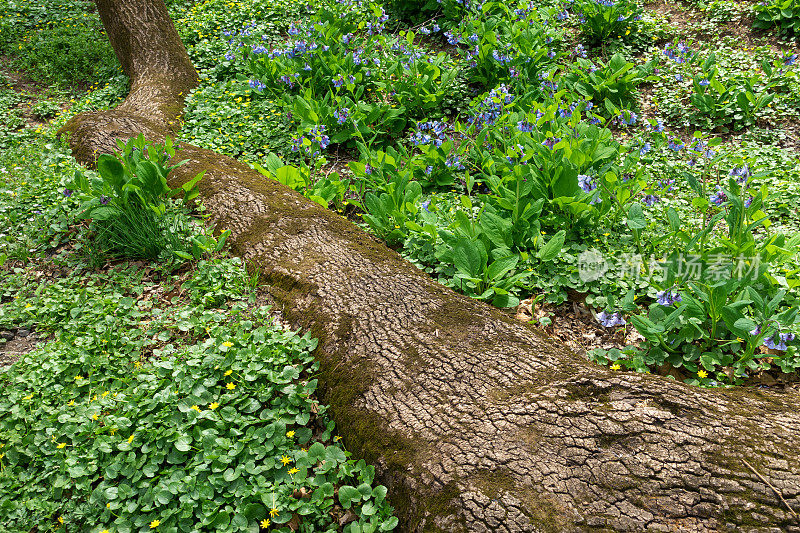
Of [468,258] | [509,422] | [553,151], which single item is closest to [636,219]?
[468,258]

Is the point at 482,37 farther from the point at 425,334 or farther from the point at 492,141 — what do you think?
the point at 425,334

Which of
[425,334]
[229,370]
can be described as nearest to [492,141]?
[425,334]

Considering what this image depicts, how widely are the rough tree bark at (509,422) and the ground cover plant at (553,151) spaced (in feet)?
1.61

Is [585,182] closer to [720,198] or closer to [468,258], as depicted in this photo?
[720,198]

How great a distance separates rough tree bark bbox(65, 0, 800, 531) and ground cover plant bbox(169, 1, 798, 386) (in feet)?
1.61

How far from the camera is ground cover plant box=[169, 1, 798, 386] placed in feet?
7.76

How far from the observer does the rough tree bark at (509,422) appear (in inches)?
55.6

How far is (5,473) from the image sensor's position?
74.7 inches

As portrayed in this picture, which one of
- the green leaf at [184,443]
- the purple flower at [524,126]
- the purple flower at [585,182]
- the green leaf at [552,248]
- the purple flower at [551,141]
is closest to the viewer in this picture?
the green leaf at [184,443]

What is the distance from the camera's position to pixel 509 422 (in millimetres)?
1696

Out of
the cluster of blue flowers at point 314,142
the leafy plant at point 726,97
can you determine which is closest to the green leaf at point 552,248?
the cluster of blue flowers at point 314,142

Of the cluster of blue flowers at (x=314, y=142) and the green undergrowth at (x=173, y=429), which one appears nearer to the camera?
the green undergrowth at (x=173, y=429)

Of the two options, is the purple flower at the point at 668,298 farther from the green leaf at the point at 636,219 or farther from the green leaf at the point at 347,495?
the green leaf at the point at 347,495

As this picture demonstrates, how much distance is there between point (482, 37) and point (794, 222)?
3.11 meters
